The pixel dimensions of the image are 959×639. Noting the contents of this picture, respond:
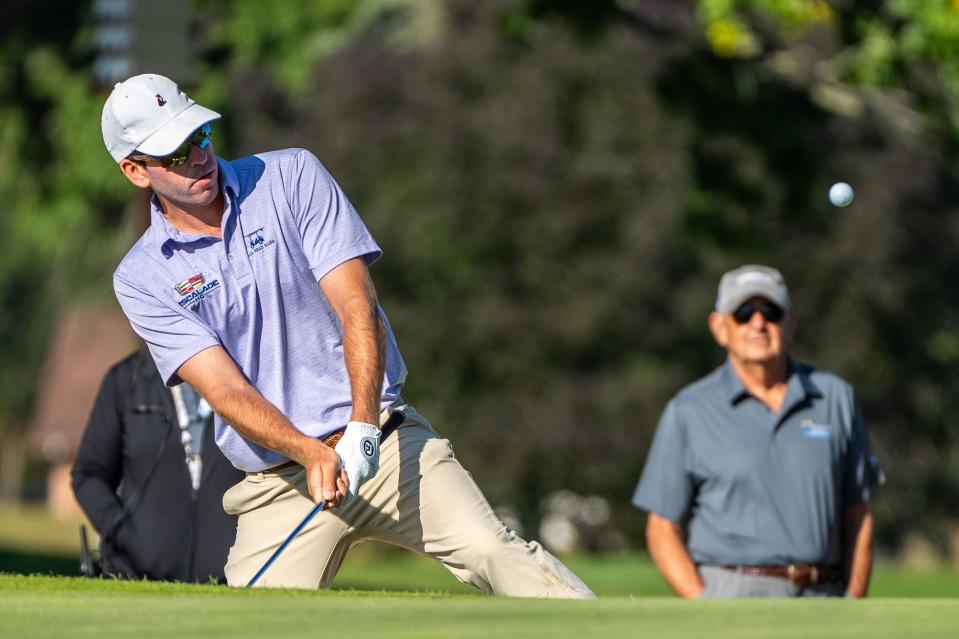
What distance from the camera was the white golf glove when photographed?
196 inches

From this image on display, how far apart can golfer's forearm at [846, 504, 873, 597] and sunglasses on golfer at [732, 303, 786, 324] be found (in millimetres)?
794

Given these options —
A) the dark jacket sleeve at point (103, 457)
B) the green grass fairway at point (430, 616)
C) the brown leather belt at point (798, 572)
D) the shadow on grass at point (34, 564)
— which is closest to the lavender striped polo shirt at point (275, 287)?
the green grass fairway at point (430, 616)

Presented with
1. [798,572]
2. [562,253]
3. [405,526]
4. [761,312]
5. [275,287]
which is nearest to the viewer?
[275,287]

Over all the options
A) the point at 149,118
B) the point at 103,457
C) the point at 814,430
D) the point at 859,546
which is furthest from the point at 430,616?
the point at 103,457

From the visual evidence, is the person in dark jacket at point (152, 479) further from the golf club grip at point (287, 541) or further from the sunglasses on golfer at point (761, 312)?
the sunglasses on golfer at point (761, 312)

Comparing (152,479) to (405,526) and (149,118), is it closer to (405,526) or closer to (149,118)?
(405,526)

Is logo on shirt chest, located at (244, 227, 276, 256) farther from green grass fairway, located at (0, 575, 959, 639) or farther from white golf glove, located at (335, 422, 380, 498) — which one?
green grass fairway, located at (0, 575, 959, 639)

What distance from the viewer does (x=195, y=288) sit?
5.29 metres

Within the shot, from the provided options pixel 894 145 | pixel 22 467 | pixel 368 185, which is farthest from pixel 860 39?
pixel 22 467

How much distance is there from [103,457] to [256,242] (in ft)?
8.39

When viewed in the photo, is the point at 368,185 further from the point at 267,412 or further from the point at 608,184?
the point at 267,412

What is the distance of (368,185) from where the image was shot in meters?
32.2

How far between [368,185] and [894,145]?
9273 millimetres

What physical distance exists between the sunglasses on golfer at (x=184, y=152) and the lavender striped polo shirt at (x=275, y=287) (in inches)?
4.0
